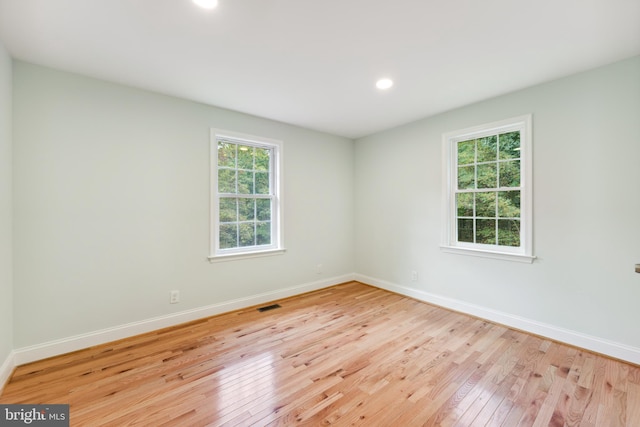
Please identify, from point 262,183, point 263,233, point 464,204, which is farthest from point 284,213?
point 464,204

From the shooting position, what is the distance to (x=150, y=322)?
2.72 meters

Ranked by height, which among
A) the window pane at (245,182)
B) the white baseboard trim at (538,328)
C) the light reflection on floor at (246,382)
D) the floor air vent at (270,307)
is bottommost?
the light reflection on floor at (246,382)

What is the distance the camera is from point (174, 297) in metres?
2.88

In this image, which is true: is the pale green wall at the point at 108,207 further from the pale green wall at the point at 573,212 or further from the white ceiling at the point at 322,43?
the pale green wall at the point at 573,212

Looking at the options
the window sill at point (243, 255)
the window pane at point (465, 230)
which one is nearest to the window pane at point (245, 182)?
the window sill at point (243, 255)

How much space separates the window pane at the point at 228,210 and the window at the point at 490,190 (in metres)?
2.67

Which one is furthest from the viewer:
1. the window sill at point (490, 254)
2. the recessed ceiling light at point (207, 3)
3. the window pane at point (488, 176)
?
the window pane at point (488, 176)

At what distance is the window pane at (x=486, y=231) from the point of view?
3.05m

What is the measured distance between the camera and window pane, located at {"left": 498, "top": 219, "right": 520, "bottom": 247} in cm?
286

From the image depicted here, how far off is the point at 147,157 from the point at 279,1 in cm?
201

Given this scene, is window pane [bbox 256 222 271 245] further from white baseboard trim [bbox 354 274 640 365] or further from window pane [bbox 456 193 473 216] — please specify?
window pane [bbox 456 193 473 216]

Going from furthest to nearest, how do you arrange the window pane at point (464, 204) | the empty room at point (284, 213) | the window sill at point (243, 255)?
the window pane at point (464, 204), the window sill at point (243, 255), the empty room at point (284, 213)

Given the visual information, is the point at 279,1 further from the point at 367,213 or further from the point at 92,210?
the point at 367,213

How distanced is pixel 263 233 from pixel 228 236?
19.4 inches
